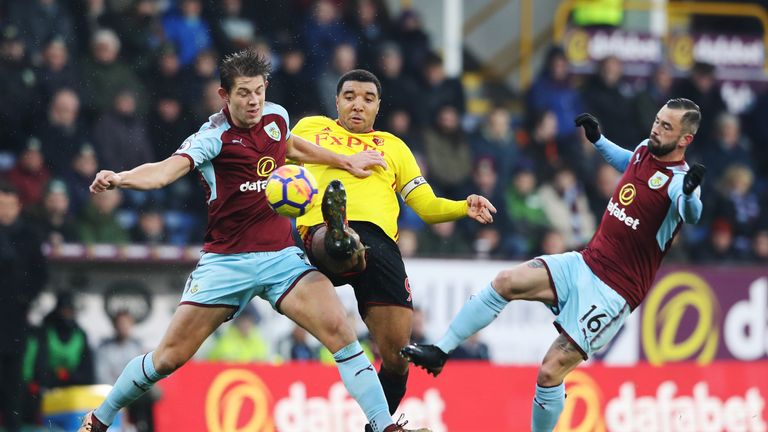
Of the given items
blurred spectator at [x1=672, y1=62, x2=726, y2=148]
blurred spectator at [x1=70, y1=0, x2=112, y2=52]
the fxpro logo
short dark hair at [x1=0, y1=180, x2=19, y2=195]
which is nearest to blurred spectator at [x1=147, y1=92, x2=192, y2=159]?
blurred spectator at [x1=70, y1=0, x2=112, y2=52]

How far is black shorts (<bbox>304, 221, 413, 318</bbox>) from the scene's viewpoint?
8.95m

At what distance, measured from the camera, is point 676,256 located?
16094mm

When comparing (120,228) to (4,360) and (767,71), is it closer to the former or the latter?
(4,360)

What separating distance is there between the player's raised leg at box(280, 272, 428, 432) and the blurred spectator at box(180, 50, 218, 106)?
651cm

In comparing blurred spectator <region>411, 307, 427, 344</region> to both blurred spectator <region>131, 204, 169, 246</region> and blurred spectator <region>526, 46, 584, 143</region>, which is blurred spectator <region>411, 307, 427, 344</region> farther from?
blurred spectator <region>526, 46, 584, 143</region>

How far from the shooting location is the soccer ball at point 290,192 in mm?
7934

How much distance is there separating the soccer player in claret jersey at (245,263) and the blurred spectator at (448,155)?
6956 millimetres

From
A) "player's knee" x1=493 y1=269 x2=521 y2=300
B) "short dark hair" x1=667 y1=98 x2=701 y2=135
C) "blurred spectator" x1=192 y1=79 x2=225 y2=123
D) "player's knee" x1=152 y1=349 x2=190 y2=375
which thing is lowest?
"player's knee" x1=152 y1=349 x2=190 y2=375

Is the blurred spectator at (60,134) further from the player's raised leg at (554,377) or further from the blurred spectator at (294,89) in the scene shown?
the player's raised leg at (554,377)

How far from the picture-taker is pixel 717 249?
1639 centimetres

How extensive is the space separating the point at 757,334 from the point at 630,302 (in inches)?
266

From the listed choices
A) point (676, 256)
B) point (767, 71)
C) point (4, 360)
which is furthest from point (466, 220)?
point (767, 71)

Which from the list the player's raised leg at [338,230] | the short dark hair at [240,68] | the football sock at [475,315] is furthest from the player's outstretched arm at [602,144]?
the short dark hair at [240,68]

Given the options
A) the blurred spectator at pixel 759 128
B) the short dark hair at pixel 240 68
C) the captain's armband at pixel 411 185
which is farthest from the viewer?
the blurred spectator at pixel 759 128
